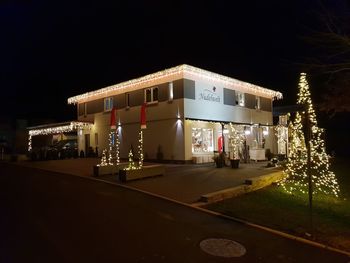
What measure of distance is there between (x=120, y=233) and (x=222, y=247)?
2.17 m

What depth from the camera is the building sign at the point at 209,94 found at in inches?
910

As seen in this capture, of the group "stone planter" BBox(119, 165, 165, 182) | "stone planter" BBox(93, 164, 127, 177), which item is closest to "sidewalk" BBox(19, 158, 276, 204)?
"stone planter" BBox(119, 165, 165, 182)

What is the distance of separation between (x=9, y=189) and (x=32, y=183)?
1605mm

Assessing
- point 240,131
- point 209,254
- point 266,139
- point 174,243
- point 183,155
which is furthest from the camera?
point 266,139

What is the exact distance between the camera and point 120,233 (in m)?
7.02

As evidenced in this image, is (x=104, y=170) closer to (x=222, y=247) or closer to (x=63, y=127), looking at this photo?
(x=222, y=247)

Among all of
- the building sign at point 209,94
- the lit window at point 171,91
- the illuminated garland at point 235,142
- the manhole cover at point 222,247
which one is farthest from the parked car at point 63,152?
the manhole cover at point 222,247

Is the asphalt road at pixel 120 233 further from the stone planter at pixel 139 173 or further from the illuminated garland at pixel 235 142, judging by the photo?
the illuminated garland at pixel 235 142

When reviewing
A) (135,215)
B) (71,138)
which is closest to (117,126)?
(71,138)

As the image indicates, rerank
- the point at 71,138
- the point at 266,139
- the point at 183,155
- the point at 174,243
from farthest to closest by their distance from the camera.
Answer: the point at 71,138 → the point at 266,139 → the point at 183,155 → the point at 174,243

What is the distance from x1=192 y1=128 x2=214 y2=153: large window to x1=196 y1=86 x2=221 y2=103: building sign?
224 cm

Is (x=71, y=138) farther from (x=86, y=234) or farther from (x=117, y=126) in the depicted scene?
(x=86, y=234)

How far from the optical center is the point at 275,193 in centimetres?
1221

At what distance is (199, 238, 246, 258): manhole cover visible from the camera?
616 cm
